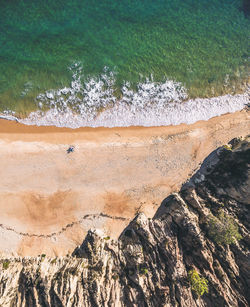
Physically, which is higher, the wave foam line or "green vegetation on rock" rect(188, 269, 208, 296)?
the wave foam line

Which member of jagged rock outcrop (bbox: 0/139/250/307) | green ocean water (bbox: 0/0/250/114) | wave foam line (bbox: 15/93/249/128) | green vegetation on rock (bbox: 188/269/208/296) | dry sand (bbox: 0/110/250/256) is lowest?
green vegetation on rock (bbox: 188/269/208/296)

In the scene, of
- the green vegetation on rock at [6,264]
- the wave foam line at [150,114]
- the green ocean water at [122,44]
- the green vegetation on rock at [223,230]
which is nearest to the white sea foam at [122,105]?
the wave foam line at [150,114]

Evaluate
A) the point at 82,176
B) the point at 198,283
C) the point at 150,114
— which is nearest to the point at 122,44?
the point at 150,114

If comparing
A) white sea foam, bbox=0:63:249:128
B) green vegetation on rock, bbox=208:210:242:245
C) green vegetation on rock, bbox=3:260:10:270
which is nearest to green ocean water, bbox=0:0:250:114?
white sea foam, bbox=0:63:249:128

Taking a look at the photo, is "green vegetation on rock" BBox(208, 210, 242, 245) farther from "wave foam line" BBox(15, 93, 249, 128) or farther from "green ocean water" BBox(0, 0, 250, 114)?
"green ocean water" BBox(0, 0, 250, 114)

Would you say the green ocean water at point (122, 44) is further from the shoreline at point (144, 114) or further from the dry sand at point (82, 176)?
the dry sand at point (82, 176)

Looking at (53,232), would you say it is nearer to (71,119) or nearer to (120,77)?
(71,119)

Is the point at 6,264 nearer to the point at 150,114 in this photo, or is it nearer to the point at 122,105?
the point at 122,105

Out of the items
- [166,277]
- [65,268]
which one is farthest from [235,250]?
[65,268]
